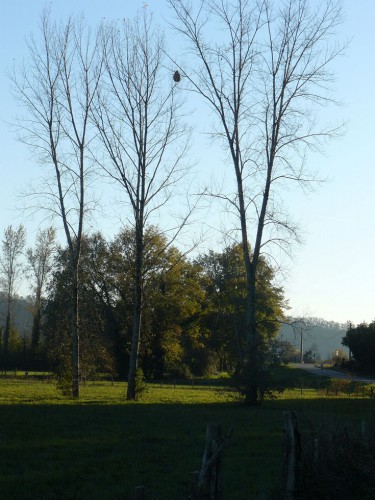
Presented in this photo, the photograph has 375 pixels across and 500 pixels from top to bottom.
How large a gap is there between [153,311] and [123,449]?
156 feet

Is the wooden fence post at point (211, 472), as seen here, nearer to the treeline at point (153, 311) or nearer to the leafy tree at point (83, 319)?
the leafy tree at point (83, 319)

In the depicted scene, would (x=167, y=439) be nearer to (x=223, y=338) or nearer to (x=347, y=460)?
(x=347, y=460)

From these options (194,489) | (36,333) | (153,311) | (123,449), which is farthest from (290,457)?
(36,333)

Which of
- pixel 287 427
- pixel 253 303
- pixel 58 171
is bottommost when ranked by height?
pixel 287 427

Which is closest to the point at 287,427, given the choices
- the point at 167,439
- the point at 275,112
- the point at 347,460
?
the point at 347,460

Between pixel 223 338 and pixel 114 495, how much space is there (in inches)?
2395

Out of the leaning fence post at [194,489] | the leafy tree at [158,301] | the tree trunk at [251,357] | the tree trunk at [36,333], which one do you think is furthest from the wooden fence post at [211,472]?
the tree trunk at [36,333]

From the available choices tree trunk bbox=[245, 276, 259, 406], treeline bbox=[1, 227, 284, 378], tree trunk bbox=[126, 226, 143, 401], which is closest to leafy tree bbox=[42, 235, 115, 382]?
treeline bbox=[1, 227, 284, 378]

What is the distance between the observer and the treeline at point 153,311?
2272 inches

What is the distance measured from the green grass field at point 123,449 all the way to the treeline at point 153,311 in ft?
88.4

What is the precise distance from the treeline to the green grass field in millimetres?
26946

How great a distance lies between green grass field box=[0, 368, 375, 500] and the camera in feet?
40.3

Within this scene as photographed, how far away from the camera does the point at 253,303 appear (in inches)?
1133

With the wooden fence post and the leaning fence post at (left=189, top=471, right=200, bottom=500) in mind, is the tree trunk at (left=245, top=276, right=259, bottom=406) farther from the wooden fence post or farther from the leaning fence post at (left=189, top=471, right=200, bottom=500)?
the leaning fence post at (left=189, top=471, right=200, bottom=500)
